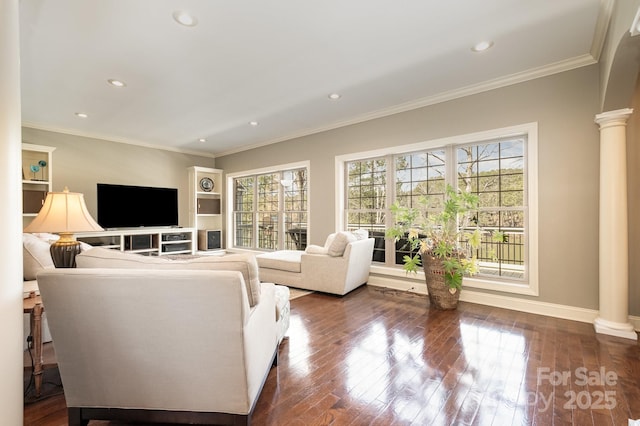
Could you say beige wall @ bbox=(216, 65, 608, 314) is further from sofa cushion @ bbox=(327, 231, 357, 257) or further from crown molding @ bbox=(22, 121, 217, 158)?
crown molding @ bbox=(22, 121, 217, 158)

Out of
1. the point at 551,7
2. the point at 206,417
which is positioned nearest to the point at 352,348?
the point at 206,417

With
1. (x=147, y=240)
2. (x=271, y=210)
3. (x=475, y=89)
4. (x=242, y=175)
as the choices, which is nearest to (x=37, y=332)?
(x=147, y=240)

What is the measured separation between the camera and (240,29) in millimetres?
2473

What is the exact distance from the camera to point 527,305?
130 inches

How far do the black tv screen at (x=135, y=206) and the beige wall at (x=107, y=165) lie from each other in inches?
→ 9.7

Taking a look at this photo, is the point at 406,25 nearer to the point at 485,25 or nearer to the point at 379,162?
the point at 485,25

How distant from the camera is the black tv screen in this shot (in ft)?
18.2

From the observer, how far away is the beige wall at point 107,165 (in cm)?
520

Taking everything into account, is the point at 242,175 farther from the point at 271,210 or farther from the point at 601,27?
Answer: the point at 601,27

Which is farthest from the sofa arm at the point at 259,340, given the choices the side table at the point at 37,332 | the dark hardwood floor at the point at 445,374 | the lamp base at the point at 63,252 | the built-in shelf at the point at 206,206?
the built-in shelf at the point at 206,206

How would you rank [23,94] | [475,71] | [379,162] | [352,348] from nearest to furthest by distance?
[352,348] → [475,71] → [23,94] → [379,162]

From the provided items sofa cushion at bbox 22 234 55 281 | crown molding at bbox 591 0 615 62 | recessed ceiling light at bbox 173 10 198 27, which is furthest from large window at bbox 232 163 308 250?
crown molding at bbox 591 0 615 62

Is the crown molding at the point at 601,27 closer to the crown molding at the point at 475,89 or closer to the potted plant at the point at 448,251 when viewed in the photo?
the crown molding at the point at 475,89

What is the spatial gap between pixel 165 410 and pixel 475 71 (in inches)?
156
